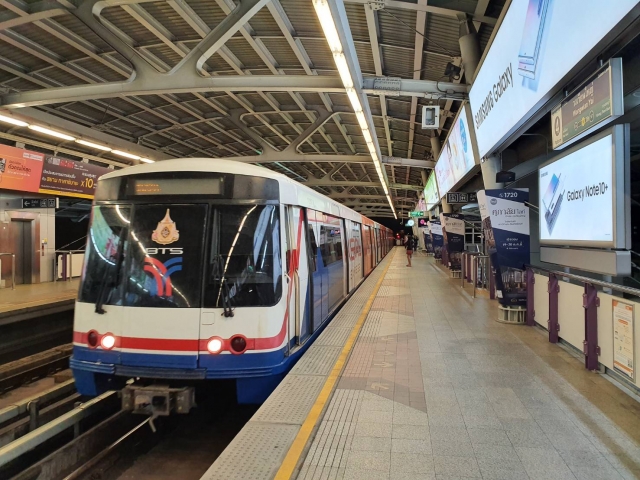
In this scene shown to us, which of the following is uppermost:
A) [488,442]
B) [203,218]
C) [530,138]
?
[530,138]

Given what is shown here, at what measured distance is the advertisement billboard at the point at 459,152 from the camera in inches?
413

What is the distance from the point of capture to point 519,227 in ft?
25.7

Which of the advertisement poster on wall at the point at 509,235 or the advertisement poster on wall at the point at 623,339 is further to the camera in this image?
the advertisement poster on wall at the point at 509,235

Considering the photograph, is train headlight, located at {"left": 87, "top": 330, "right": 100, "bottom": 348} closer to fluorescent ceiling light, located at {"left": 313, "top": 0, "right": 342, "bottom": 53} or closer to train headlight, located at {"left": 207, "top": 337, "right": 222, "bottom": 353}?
train headlight, located at {"left": 207, "top": 337, "right": 222, "bottom": 353}

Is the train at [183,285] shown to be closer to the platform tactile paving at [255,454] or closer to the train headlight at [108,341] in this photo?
the train headlight at [108,341]

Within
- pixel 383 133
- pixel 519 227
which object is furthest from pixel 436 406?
pixel 383 133

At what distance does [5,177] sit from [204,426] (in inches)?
404

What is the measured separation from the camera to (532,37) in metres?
5.29

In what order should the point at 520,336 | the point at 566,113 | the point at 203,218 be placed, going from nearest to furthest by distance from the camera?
the point at 203,218, the point at 566,113, the point at 520,336

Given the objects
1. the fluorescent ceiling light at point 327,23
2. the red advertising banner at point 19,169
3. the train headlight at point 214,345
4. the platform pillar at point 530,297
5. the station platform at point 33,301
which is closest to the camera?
the train headlight at point 214,345

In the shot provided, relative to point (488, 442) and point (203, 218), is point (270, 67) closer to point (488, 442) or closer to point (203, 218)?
point (203, 218)

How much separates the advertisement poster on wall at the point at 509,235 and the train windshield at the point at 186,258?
487 cm

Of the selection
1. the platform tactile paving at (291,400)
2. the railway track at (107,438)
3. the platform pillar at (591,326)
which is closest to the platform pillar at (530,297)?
the platform pillar at (591,326)

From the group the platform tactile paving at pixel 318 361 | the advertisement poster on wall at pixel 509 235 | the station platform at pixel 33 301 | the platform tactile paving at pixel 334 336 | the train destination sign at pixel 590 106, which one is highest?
the train destination sign at pixel 590 106
